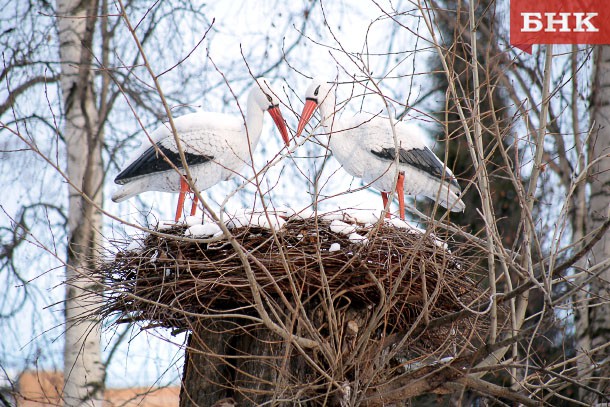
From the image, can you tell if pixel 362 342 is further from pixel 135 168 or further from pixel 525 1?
pixel 525 1

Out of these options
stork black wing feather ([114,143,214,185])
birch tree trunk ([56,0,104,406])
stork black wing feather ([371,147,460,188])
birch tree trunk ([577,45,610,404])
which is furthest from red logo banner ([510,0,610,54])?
birch tree trunk ([56,0,104,406])

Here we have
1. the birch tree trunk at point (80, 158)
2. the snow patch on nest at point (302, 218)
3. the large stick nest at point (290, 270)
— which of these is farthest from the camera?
the birch tree trunk at point (80, 158)

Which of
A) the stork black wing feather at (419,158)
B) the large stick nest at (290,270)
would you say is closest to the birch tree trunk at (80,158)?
the large stick nest at (290,270)

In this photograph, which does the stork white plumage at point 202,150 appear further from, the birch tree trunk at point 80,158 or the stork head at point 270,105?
the birch tree trunk at point 80,158

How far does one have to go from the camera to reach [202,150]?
4.77 m

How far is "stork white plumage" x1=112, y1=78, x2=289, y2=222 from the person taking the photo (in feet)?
15.8

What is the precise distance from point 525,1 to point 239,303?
8.63 feet

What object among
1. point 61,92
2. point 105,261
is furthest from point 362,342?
point 61,92

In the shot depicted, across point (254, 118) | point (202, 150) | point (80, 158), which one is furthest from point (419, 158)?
point (80, 158)

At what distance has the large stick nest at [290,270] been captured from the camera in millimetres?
3744

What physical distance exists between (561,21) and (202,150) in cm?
253

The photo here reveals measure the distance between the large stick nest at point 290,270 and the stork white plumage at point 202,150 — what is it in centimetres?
79

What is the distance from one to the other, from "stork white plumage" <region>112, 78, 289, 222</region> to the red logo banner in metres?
1.45

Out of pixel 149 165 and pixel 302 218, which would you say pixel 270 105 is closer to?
pixel 149 165
